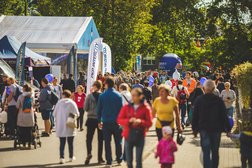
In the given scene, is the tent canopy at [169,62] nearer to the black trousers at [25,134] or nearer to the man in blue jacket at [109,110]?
the black trousers at [25,134]

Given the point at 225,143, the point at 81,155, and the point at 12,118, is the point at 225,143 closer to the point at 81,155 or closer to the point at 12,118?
the point at 81,155

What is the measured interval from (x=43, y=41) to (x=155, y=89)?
8.67 m

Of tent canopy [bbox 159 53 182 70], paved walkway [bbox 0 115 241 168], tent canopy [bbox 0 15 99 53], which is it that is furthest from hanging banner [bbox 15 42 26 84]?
tent canopy [bbox 159 53 182 70]

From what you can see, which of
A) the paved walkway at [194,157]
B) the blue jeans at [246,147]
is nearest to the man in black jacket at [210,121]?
the blue jeans at [246,147]

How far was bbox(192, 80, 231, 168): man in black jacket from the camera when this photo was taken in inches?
461

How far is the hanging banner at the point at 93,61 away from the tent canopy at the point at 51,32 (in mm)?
7013

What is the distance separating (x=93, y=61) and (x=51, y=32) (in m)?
10.4

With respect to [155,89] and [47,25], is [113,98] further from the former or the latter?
[47,25]

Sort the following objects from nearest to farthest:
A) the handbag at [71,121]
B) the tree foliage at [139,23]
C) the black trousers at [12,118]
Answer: the handbag at [71,121]
the black trousers at [12,118]
the tree foliage at [139,23]

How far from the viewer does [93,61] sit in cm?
2708

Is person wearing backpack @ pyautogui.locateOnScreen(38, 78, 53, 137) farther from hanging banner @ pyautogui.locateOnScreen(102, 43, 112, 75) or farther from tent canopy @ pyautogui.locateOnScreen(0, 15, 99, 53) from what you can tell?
tent canopy @ pyautogui.locateOnScreen(0, 15, 99, 53)

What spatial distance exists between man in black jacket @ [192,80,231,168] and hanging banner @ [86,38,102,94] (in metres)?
14.6

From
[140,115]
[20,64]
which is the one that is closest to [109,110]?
[140,115]

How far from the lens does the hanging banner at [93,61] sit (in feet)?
86.7
